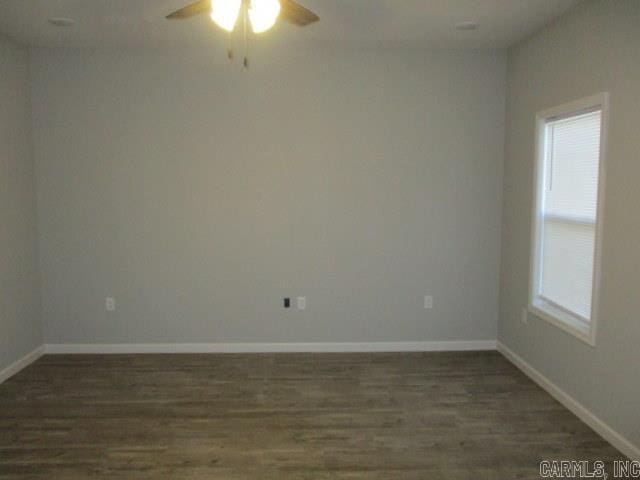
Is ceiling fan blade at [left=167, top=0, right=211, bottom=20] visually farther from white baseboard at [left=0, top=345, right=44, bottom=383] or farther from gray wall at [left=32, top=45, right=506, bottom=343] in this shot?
white baseboard at [left=0, top=345, right=44, bottom=383]

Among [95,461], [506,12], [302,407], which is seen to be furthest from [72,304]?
[506,12]

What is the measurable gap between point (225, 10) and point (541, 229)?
2862mm

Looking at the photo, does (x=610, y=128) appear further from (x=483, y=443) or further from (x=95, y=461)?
(x=95, y=461)

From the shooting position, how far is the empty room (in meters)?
3.65

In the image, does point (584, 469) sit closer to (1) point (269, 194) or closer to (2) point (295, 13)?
(2) point (295, 13)

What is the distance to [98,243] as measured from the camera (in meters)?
Result: 4.57

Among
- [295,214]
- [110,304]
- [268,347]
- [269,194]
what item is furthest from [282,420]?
[110,304]

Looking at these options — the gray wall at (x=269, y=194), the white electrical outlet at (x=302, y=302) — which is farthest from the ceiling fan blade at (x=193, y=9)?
the white electrical outlet at (x=302, y=302)

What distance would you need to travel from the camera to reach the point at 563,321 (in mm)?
3613

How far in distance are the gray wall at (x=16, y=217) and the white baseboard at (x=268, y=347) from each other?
46cm

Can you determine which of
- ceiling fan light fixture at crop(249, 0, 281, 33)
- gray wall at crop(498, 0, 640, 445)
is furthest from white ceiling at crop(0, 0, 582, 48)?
ceiling fan light fixture at crop(249, 0, 281, 33)

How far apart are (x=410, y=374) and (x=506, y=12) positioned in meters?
2.76

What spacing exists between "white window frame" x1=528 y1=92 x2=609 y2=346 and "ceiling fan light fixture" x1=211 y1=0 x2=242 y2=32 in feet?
7.18

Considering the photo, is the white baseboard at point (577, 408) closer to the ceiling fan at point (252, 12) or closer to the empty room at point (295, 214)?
the empty room at point (295, 214)
